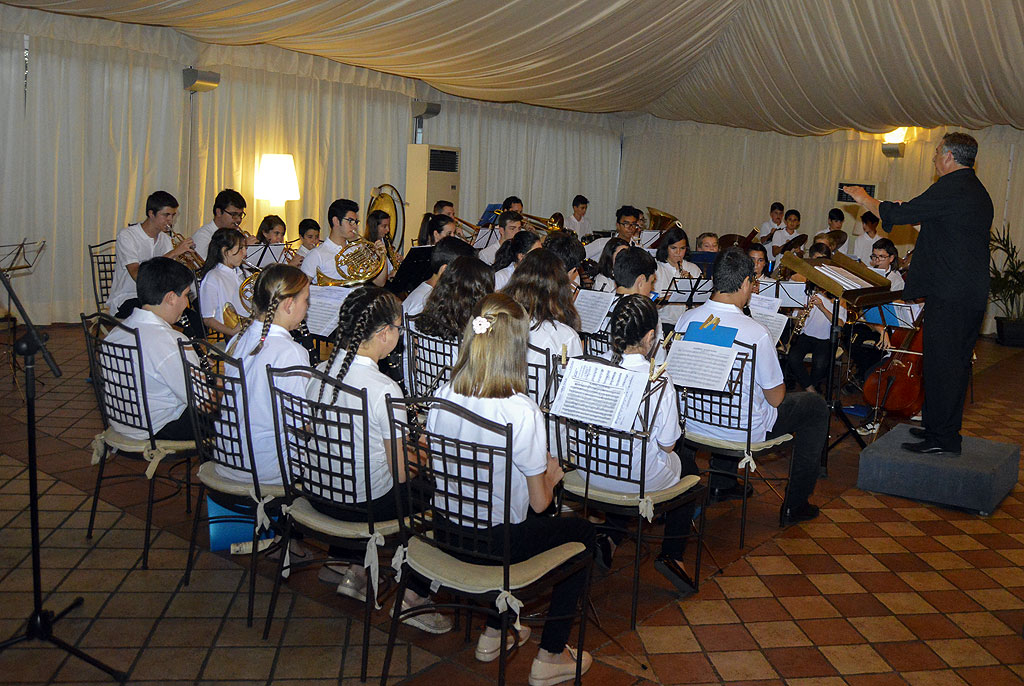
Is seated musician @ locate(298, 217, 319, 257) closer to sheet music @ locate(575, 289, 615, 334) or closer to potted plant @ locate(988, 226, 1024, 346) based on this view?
sheet music @ locate(575, 289, 615, 334)

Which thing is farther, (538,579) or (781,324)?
(781,324)

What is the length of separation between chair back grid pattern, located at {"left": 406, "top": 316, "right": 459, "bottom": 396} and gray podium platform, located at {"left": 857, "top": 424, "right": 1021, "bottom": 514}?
2.35m

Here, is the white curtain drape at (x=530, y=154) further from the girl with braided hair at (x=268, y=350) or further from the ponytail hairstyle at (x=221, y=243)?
the girl with braided hair at (x=268, y=350)

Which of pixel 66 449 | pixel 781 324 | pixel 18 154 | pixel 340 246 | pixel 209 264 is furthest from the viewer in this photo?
pixel 18 154

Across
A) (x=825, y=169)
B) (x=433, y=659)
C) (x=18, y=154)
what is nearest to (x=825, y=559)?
(x=433, y=659)

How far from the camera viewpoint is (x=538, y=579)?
2424 millimetres

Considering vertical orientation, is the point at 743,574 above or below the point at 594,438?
below

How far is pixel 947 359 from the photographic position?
4.34 metres

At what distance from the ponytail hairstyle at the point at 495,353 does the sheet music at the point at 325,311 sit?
6.15 ft

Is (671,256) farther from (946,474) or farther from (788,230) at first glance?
(788,230)

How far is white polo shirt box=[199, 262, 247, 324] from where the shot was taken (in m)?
5.02

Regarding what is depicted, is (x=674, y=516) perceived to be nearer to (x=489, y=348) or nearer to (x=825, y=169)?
(x=489, y=348)

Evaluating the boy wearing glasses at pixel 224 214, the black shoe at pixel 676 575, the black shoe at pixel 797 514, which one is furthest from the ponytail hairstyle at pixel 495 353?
the boy wearing glasses at pixel 224 214

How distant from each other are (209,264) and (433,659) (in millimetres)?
3148
